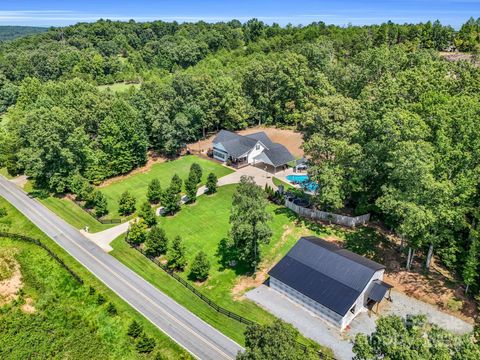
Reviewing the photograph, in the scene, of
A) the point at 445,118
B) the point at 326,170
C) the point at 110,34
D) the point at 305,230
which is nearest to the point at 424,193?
the point at 445,118

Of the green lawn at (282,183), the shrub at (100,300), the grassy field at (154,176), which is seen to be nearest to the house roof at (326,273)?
the shrub at (100,300)

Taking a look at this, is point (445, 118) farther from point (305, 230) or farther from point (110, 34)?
point (110, 34)

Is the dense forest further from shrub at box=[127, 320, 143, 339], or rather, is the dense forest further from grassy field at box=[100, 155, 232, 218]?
shrub at box=[127, 320, 143, 339]

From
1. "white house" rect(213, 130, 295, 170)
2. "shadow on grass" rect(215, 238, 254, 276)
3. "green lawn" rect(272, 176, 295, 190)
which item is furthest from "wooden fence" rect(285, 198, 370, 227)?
"white house" rect(213, 130, 295, 170)

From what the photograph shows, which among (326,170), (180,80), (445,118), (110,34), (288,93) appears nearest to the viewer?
(445,118)

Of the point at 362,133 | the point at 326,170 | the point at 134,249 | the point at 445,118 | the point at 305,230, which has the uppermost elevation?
the point at 445,118

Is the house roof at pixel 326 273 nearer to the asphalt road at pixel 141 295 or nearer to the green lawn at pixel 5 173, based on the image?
the asphalt road at pixel 141 295

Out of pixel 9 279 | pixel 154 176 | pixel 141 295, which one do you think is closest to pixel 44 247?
pixel 9 279
